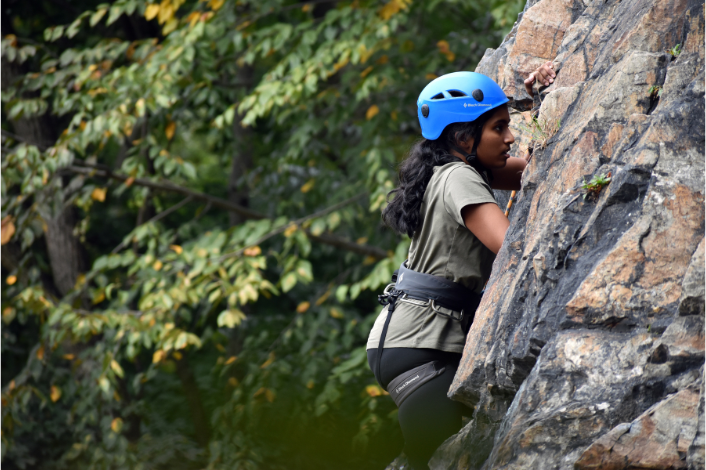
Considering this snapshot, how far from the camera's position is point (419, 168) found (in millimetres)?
2441

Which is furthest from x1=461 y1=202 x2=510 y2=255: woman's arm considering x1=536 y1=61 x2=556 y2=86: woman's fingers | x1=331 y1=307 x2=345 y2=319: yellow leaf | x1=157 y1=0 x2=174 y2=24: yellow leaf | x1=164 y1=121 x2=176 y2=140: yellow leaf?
x1=164 y1=121 x2=176 y2=140: yellow leaf

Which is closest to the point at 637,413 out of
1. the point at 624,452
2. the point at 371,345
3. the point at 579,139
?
the point at 624,452

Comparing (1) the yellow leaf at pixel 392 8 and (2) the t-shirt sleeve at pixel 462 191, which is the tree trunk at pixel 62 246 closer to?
(1) the yellow leaf at pixel 392 8

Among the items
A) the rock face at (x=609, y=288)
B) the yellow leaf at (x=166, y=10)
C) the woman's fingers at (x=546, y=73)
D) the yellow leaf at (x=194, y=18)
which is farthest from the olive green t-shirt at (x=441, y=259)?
the yellow leaf at (x=166, y=10)

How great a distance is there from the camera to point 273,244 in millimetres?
7348

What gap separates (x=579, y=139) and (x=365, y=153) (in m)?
3.68

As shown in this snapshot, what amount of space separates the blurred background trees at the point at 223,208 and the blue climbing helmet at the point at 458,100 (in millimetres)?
2438

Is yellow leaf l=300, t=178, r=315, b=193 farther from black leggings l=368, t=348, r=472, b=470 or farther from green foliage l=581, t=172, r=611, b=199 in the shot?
green foliage l=581, t=172, r=611, b=199

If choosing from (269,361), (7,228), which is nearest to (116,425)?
(269,361)

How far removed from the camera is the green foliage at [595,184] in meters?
1.94

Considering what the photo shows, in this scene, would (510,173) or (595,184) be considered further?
(510,173)

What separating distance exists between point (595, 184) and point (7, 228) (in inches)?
209

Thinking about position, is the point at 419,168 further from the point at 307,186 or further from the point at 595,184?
the point at 307,186

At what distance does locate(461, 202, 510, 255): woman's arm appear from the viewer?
7.11ft
